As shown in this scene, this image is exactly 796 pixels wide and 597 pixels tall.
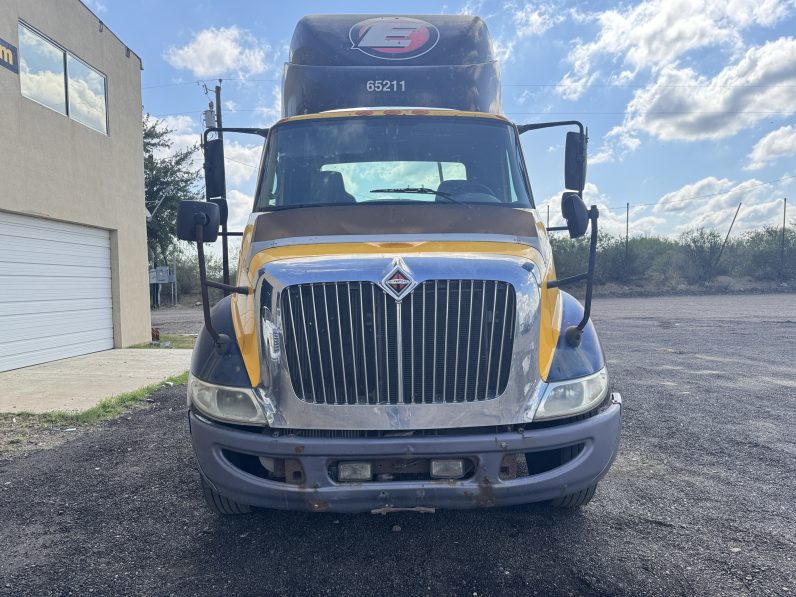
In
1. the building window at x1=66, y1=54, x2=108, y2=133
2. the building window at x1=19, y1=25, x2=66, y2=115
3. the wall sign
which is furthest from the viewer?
the building window at x1=66, y1=54, x2=108, y2=133

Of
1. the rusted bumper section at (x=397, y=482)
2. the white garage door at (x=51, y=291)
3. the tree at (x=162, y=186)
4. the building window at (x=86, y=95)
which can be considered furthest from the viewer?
the tree at (x=162, y=186)

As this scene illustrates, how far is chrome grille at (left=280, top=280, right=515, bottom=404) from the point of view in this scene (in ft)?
9.25

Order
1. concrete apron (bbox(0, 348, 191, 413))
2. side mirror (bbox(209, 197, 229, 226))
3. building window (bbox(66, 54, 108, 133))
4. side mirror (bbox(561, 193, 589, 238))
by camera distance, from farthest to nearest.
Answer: building window (bbox(66, 54, 108, 133)), concrete apron (bbox(0, 348, 191, 413)), side mirror (bbox(209, 197, 229, 226)), side mirror (bbox(561, 193, 589, 238))

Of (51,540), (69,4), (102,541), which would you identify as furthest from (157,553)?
(69,4)

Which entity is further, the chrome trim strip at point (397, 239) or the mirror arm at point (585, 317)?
the chrome trim strip at point (397, 239)

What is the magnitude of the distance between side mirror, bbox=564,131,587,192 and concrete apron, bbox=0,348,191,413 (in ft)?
18.9

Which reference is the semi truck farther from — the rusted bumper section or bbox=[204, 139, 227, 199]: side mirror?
bbox=[204, 139, 227, 199]: side mirror

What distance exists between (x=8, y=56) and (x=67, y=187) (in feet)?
7.22

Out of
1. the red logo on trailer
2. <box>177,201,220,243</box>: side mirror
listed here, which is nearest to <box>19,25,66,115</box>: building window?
the red logo on trailer

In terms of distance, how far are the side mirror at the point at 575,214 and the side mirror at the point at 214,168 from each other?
8.64 feet

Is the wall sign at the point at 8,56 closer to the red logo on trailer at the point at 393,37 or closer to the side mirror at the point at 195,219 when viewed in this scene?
the red logo on trailer at the point at 393,37

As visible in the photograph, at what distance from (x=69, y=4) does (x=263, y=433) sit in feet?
36.5

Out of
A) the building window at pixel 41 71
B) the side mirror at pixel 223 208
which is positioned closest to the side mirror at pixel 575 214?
the side mirror at pixel 223 208

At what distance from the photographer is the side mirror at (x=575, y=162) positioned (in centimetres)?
445
